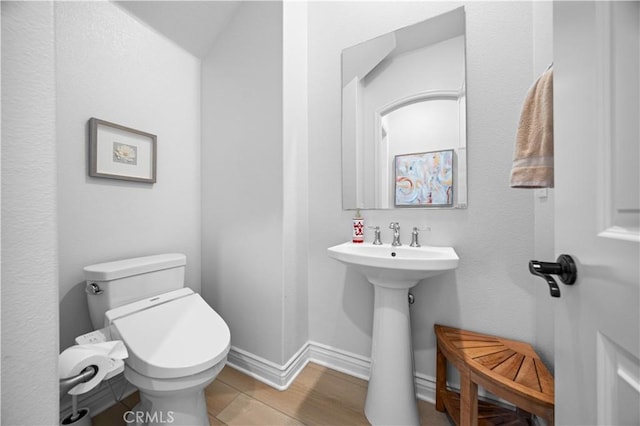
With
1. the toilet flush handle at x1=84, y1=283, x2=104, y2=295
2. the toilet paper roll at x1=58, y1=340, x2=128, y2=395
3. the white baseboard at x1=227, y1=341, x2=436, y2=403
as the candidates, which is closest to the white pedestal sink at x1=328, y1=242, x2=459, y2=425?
the white baseboard at x1=227, y1=341, x2=436, y2=403

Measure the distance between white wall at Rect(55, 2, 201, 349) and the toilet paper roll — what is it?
0.61 meters

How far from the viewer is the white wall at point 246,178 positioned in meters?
1.36

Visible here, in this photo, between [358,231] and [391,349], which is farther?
[358,231]

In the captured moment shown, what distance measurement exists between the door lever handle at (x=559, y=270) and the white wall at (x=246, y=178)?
3.56 ft

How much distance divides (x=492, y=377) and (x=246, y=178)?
1442 millimetres

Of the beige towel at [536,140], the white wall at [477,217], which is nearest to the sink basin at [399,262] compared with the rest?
the white wall at [477,217]

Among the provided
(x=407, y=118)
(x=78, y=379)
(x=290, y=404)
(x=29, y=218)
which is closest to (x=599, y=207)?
(x=29, y=218)

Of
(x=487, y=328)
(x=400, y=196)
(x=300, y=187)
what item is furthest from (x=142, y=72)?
(x=487, y=328)

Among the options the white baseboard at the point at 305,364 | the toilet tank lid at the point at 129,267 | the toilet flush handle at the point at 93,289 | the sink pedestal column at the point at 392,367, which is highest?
the toilet tank lid at the point at 129,267

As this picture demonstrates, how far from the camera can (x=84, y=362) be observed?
650mm

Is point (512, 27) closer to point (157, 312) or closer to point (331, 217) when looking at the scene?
point (331, 217)

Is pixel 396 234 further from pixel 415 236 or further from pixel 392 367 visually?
pixel 392 367

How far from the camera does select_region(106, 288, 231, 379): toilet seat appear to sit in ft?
2.79

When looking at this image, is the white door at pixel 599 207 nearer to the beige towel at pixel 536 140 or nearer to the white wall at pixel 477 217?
the beige towel at pixel 536 140
